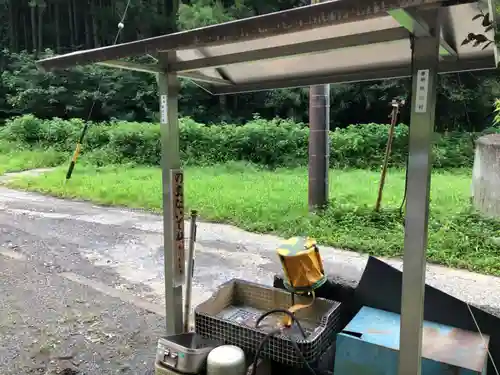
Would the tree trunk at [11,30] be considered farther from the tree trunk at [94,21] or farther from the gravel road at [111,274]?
the gravel road at [111,274]

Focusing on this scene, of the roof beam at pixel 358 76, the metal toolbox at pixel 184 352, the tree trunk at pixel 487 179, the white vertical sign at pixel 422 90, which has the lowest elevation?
the metal toolbox at pixel 184 352

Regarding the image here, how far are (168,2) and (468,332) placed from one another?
87.7 ft

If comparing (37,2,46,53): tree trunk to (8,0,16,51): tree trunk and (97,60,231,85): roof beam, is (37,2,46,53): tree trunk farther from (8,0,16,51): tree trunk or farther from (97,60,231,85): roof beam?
(97,60,231,85): roof beam

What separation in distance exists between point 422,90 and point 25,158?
14.0 meters

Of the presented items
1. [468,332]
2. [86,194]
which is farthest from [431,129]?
[86,194]

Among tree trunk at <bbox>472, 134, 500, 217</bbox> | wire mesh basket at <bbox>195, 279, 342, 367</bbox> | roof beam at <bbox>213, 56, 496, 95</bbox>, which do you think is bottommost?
wire mesh basket at <bbox>195, 279, 342, 367</bbox>

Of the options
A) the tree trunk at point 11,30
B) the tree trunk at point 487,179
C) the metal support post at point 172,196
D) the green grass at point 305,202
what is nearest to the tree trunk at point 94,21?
the tree trunk at point 11,30

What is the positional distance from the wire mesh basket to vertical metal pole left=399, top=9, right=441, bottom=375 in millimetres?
633

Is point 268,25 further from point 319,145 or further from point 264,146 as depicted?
point 264,146

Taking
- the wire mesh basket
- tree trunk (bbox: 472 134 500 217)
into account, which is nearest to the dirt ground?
the wire mesh basket

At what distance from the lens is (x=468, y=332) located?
238 centimetres

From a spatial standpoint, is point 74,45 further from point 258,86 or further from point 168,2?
point 258,86

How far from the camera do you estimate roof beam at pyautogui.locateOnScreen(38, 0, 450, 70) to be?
143 centimetres

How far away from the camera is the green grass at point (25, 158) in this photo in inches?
500
